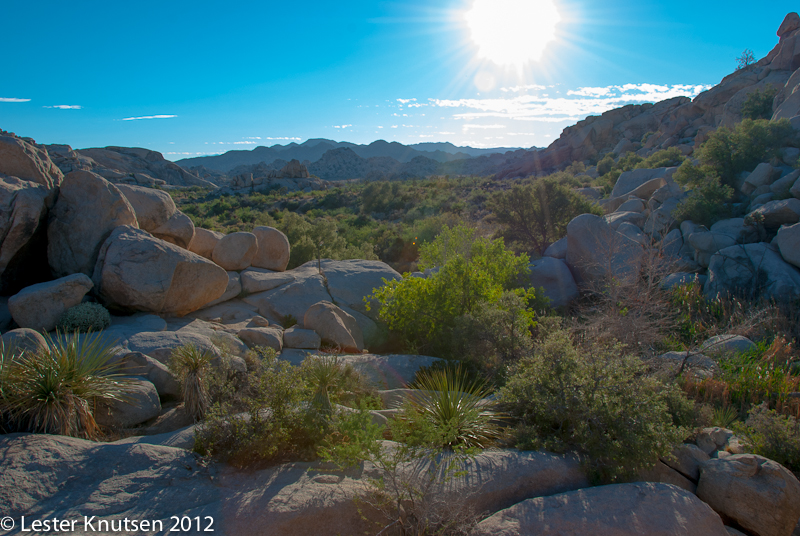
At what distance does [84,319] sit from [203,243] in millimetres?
4015

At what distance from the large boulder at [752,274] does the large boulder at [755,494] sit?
7125mm

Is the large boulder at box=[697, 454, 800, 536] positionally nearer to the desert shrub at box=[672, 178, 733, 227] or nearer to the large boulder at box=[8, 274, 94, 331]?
the large boulder at box=[8, 274, 94, 331]

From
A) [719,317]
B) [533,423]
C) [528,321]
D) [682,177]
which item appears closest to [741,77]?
[682,177]

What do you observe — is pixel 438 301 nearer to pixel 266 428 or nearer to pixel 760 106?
pixel 266 428

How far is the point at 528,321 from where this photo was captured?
820cm

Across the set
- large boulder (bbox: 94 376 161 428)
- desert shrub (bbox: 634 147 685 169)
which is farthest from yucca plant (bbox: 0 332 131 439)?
desert shrub (bbox: 634 147 685 169)

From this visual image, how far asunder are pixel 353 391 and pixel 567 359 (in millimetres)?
3236

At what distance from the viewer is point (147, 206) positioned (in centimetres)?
1006

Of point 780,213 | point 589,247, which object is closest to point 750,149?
point 780,213

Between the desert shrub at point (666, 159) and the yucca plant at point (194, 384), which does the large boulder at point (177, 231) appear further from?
the desert shrub at point (666, 159)

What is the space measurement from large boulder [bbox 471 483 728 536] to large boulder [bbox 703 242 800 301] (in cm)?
826

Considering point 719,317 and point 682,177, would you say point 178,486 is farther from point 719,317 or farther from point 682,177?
point 682,177

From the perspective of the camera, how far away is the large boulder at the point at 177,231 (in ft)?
33.2

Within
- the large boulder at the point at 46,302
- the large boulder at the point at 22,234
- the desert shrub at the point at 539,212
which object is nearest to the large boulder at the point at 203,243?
the large boulder at the point at 22,234
